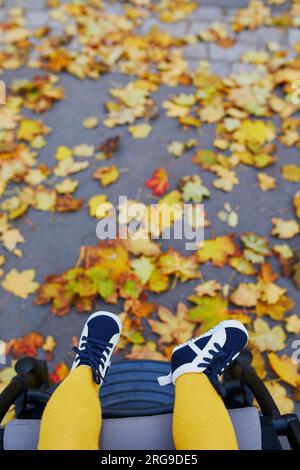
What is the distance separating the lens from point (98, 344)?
172 cm

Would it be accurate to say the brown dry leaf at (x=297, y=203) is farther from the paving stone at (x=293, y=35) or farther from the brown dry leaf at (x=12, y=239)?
the brown dry leaf at (x=12, y=239)

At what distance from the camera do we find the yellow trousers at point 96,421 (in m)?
1.23

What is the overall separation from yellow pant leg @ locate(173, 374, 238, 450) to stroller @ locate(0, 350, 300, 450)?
0.07m

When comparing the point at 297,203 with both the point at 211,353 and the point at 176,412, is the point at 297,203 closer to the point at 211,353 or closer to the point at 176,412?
the point at 211,353

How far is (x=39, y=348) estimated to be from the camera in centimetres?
225

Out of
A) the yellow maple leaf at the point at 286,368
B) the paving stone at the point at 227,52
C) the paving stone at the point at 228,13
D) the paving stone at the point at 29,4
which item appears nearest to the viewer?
the yellow maple leaf at the point at 286,368

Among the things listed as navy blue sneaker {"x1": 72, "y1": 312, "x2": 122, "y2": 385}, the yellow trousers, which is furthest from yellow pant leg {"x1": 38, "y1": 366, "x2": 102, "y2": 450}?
navy blue sneaker {"x1": 72, "y1": 312, "x2": 122, "y2": 385}

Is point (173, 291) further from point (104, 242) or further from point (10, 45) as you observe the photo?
point (10, 45)

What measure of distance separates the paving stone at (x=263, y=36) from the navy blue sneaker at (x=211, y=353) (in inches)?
103

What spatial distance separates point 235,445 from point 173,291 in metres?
1.19

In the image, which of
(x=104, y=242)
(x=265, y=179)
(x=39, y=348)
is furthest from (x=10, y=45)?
(x=39, y=348)

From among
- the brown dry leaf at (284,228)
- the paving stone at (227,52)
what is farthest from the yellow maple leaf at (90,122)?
the brown dry leaf at (284,228)

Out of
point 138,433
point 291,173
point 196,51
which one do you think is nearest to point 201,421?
point 138,433

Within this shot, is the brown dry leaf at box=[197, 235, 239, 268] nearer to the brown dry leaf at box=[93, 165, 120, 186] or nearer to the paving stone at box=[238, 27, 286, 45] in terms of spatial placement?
the brown dry leaf at box=[93, 165, 120, 186]
